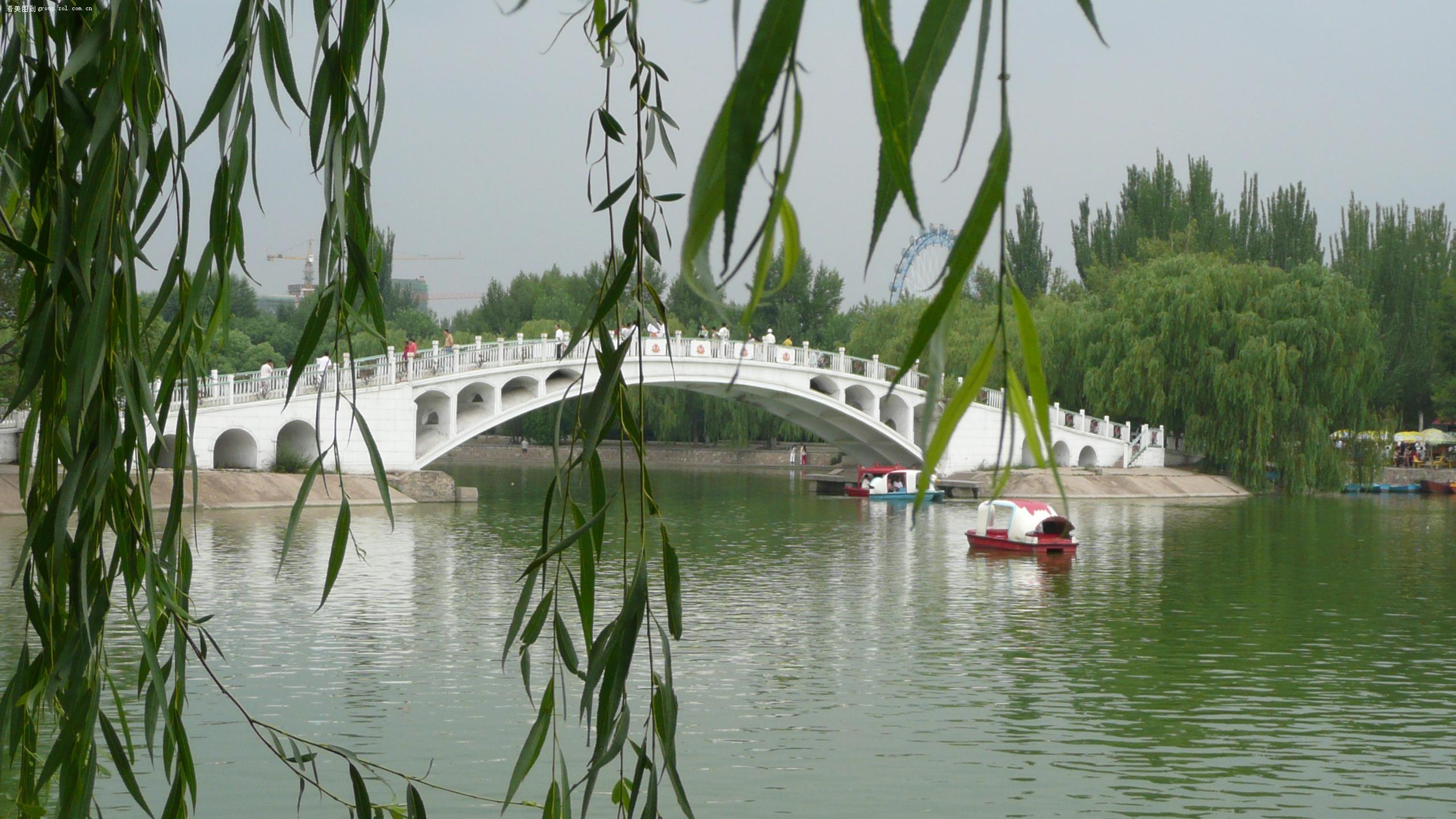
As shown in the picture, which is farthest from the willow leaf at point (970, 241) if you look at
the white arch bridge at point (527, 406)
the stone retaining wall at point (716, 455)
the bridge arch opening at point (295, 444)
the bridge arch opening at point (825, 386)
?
the stone retaining wall at point (716, 455)

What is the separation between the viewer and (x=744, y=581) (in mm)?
16609

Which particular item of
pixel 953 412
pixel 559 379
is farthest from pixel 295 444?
pixel 953 412

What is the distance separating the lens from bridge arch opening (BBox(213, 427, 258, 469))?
90.4 ft

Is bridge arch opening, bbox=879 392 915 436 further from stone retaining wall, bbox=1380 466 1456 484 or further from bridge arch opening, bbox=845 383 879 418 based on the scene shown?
stone retaining wall, bbox=1380 466 1456 484

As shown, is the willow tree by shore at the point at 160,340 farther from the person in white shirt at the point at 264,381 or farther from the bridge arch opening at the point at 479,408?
the bridge arch opening at the point at 479,408

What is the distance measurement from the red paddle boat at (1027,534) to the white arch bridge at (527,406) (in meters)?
3.11

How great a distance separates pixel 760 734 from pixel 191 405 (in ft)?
24.9

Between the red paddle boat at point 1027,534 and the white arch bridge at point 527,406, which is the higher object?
the white arch bridge at point 527,406

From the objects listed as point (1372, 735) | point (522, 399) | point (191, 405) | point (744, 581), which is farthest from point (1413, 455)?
point (191, 405)

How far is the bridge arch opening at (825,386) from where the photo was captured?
3538 cm

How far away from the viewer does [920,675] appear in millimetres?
11266

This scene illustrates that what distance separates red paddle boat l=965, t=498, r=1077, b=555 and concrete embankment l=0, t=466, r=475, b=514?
9.55m

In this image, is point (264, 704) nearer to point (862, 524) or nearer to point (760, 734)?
point (760, 734)

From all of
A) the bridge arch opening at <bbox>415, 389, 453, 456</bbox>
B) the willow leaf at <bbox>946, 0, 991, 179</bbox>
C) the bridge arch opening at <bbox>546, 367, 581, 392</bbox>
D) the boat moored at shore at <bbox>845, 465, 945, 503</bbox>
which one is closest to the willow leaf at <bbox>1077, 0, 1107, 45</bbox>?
the willow leaf at <bbox>946, 0, 991, 179</bbox>
